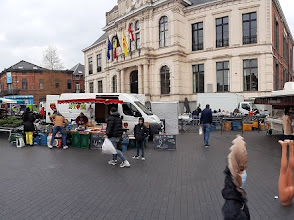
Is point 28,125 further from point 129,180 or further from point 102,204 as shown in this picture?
point 102,204

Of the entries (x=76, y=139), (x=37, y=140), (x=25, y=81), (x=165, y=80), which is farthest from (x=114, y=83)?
(x=25, y=81)

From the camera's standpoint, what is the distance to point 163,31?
2705cm

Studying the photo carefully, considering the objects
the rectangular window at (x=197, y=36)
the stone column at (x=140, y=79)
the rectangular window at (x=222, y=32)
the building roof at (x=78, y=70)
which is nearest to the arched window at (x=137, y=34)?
the stone column at (x=140, y=79)

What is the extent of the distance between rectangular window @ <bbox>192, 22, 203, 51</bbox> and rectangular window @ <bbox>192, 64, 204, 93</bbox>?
211 cm

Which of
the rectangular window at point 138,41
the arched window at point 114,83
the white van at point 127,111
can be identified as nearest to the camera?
the white van at point 127,111

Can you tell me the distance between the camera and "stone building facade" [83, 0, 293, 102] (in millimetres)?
23562

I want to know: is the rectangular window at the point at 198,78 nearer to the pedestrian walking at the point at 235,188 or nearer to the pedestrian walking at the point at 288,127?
the pedestrian walking at the point at 288,127

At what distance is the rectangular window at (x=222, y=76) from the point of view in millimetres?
25281

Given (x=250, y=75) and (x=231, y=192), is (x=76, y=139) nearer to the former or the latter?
(x=231, y=192)

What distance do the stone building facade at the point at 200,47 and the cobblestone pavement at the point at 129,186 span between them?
16263mm

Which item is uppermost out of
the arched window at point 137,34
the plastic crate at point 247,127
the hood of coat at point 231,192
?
the arched window at point 137,34

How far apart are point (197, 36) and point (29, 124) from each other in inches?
825

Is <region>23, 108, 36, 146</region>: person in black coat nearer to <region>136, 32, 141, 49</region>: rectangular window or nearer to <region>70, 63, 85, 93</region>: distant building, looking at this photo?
<region>136, 32, 141, 49</region>: rectangular window

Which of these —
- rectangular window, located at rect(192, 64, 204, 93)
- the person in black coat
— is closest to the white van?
the person in black coat
